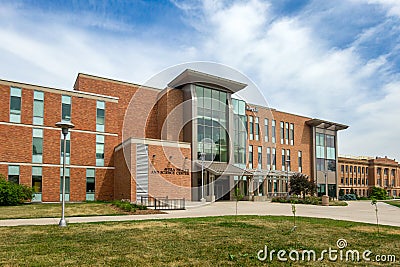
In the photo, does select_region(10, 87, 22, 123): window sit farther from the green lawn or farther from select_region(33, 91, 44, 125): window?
the green lawn

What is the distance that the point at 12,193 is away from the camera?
84.3ft

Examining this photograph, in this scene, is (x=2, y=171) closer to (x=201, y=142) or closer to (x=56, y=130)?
(x=56, y=130)

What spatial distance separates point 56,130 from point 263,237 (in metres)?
25.4

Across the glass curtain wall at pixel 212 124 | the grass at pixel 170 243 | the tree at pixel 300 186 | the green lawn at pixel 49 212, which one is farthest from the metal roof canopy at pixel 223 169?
the grass at pixel 170 243

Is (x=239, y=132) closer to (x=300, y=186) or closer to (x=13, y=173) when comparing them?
(x=300, y=186)

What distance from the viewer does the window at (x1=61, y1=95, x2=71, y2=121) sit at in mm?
30719

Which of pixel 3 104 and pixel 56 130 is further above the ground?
pixel 3 104

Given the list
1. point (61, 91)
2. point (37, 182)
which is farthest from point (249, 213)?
point (61, 91)

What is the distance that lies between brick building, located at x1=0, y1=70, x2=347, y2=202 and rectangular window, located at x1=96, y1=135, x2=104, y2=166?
90mm

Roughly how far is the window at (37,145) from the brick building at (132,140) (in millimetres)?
77

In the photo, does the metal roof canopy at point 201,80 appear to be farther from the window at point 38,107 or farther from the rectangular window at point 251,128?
the window at point 38,107

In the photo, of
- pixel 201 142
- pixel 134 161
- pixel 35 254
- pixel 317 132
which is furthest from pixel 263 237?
pixel 317 132

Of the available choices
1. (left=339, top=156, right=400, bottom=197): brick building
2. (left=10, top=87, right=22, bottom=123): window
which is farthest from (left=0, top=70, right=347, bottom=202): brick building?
(left=339, top=156, right=400, bottom=197): brick building

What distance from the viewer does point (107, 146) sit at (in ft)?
107
